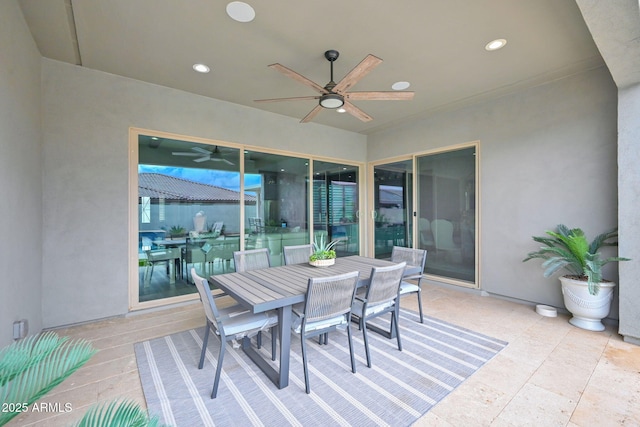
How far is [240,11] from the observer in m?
2.37

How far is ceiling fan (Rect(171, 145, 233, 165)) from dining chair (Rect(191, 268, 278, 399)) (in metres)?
2.35

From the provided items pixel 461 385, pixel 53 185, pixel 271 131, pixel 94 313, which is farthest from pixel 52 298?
pixel 461 385

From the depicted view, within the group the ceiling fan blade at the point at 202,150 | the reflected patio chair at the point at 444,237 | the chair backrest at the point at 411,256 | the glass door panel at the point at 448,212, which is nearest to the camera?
the chair backrest at the point at 411,256

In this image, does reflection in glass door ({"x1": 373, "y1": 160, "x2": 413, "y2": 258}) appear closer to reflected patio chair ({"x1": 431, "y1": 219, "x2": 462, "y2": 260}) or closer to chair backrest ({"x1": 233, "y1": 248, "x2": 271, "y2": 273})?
reflected patio chair ({"x1": 431, "y1": 219, "x2": 462, "y2": 260})

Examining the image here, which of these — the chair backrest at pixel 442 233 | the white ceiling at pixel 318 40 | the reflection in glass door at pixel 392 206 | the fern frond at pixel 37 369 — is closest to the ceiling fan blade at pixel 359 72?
the white ceiling at pixel 318 40

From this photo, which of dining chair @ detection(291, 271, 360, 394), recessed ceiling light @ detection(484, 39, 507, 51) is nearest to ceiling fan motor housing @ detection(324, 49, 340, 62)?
recessed ceiling light @ detection(484, 39, 507, 51)

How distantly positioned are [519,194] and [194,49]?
4.46m

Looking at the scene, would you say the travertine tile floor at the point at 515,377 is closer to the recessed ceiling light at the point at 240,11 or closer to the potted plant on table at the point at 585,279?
the potted plant on table at the point at 585,279

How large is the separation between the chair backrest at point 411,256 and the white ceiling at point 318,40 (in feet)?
7.19

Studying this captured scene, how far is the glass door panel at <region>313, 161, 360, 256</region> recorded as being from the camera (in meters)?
5.54

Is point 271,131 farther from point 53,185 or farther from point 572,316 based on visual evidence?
point 572,316

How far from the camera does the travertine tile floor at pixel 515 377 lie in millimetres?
1819

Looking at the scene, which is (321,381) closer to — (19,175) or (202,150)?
(19,175)

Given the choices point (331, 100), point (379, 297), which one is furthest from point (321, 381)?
point (331, 100)
